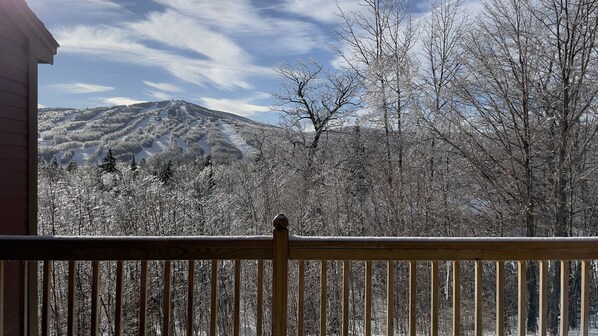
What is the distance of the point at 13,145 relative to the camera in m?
3.57

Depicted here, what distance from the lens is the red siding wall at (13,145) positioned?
3416 mm

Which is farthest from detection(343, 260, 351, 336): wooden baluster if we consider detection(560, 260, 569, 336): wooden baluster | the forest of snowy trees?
the forest of snowy trees

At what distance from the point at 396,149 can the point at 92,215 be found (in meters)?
6.52

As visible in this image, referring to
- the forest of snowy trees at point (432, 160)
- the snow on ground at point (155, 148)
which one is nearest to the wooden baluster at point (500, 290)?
the forest of snowy trees at point (432, 160)

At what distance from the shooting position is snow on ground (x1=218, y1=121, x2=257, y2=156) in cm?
1286

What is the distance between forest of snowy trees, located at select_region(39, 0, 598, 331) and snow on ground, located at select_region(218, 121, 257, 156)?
1.74 metres

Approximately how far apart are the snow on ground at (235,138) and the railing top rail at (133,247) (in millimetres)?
9932

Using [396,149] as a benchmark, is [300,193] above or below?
below

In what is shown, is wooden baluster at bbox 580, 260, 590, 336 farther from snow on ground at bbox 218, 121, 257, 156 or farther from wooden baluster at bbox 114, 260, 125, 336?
snow on ground at bbox 218, 121, 257, 156

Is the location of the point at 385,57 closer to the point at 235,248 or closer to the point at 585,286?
the point at 585,286

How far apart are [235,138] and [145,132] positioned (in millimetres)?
5710

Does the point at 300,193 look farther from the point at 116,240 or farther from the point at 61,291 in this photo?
the point at 116,240

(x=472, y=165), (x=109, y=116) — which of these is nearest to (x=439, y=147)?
(x=472, y=165)

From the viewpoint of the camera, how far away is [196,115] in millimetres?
21266
